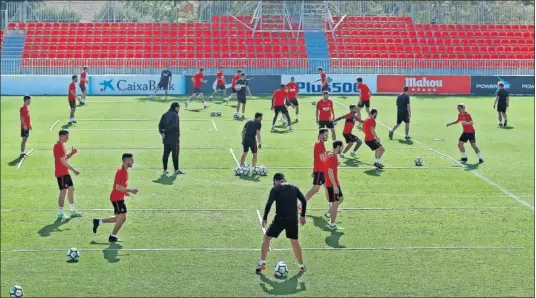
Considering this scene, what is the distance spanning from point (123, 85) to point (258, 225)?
104 ft

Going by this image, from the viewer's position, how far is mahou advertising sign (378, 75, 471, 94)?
5212 cm

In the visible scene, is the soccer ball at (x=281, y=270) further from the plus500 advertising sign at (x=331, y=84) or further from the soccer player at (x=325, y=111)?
the plus500 advertising sign at (x=331, y=84)

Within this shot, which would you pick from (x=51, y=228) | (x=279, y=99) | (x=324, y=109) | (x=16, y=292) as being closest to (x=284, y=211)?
(x=16, y=292)

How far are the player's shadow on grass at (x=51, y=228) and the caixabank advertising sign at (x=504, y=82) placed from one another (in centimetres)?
3573

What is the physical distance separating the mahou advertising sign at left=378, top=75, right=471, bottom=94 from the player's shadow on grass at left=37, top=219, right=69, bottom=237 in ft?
111

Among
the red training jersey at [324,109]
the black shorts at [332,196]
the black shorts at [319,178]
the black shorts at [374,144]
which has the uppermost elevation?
the red training jersey at [324,109]

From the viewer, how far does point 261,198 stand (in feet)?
76.2

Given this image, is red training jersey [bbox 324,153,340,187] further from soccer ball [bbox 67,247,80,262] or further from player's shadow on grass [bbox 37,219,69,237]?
player's shadow on grass [bbox 37,219,69,237]

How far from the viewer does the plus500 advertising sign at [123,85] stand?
1997 inches

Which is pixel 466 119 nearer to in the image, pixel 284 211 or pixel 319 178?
pixel 319 178

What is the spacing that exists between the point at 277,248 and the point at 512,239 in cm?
481

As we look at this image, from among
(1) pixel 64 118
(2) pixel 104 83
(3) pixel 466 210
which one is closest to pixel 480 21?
(2) pixel 104 83

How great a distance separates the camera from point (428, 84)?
52.2 metres

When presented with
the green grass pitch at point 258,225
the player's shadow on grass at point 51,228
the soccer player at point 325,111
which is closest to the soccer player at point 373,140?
the green grass pitch at point 258,225
